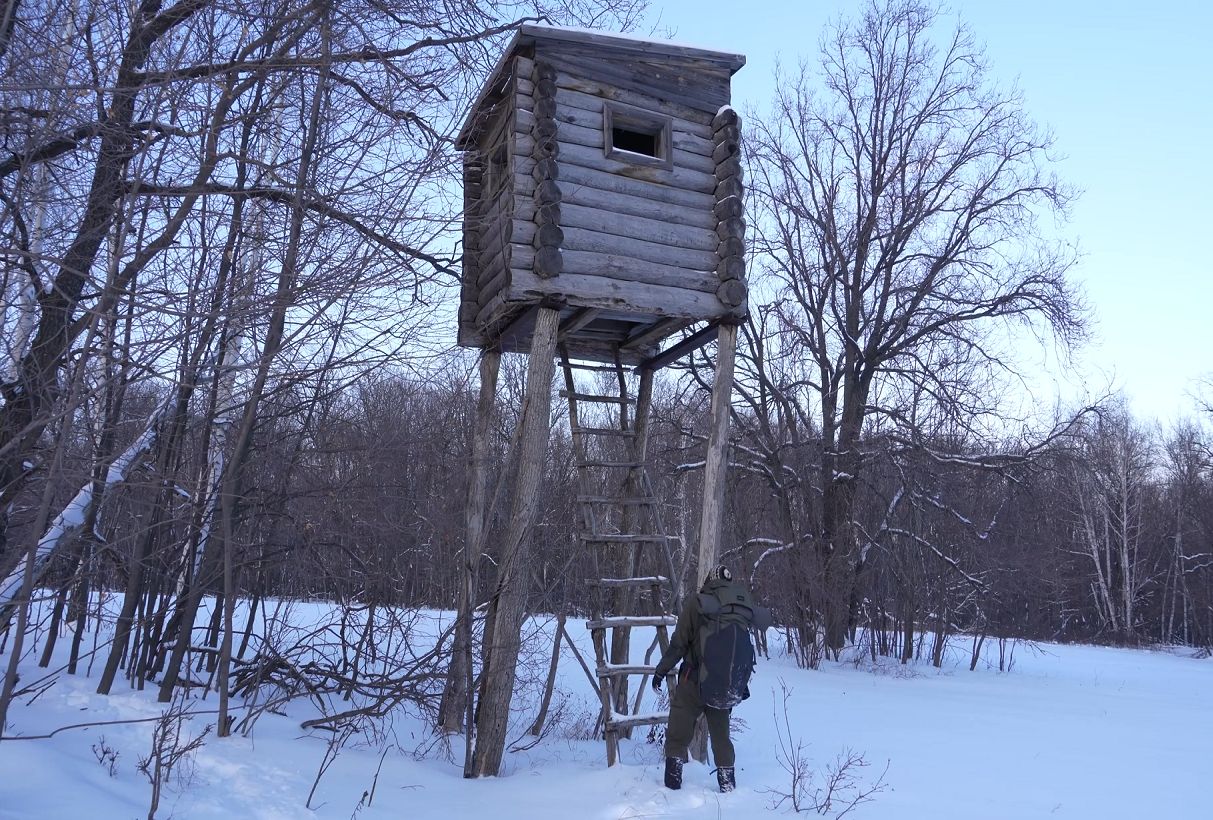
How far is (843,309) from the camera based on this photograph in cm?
1934

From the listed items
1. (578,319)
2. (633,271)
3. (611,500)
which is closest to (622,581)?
(611,500)

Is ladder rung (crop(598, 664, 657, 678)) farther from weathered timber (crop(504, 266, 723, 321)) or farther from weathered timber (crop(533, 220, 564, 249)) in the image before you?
weathered timber (crop(533, 220, 564, 249))

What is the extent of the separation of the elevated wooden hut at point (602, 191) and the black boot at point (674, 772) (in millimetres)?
3767

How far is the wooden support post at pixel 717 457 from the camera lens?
831 centimetres

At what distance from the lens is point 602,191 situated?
26.7 feet

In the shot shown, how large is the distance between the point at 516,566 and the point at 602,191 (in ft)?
11.2

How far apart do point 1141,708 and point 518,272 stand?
Answer: 12.1m

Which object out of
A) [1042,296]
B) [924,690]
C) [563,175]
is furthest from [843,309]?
[563,175]

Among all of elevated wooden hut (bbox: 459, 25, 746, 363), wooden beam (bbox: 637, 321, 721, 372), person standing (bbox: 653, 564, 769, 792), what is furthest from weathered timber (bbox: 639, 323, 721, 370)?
person standing (bbox: 653, 564, 769, 792)

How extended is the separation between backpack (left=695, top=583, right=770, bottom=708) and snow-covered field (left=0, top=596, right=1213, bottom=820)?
0.74m

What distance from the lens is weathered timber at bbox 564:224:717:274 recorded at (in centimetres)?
790

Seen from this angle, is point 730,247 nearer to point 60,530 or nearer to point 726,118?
point 726,118

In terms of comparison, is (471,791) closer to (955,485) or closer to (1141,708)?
(1141,708)

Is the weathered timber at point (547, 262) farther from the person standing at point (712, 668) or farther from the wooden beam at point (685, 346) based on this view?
the person standing at point (712, 668)
